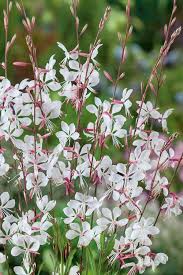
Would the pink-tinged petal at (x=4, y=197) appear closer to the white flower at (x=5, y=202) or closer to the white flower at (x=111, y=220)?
the white flower at (x=5, y=202)

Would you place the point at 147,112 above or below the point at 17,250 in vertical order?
above

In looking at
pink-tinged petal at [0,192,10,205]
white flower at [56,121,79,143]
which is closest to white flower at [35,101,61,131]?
white flower at [56,121,79,143]

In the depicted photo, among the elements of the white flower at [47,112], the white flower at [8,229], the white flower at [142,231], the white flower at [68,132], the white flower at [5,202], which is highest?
the white flower at [47,112]

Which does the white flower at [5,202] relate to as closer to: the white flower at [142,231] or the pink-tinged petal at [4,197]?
the pink-tinged petal at [4,197]

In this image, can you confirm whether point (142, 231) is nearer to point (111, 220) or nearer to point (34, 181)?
point (111, 220)

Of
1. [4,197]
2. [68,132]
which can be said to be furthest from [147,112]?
[4,197]

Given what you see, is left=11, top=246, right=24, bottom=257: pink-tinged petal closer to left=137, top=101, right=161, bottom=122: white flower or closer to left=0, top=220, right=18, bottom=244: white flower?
left=0, top=220, right=18, bottom=244: white flower

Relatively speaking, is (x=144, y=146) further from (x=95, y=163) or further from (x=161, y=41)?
(x=161, y=41)

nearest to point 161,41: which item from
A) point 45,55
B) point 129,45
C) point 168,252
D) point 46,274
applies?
point 129,45

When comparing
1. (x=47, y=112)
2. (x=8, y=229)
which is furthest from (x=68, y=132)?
(x=8, y=229)

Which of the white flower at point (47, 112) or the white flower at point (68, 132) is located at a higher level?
the white flower at point (47, 112)

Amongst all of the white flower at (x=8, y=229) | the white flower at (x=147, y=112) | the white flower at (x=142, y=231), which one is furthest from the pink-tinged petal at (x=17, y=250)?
the white flower at (x=147, y=112)
